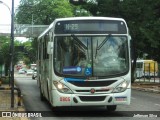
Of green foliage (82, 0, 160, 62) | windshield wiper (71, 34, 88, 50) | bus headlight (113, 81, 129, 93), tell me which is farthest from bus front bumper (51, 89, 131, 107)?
green foliage (82, 0, 160, 62)

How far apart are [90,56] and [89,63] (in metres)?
0.24

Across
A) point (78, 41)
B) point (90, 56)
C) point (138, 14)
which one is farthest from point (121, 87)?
point (138, 14)

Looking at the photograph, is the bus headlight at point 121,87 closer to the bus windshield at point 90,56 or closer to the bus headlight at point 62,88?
the bus windshield at point 90,56

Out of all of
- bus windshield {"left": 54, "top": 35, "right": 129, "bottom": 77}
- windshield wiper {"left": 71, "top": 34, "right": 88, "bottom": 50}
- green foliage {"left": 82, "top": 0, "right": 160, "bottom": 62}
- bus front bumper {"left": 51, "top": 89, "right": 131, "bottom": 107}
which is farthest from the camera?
green foliage {"left": 82, "top": 0, "right": 160, "bottom": 62}

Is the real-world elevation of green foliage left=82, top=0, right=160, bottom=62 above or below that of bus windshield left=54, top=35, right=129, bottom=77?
above

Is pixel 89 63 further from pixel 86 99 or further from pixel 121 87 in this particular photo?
pixel 121 87

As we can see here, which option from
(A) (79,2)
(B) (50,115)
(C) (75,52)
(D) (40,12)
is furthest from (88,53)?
(D) (40,12)

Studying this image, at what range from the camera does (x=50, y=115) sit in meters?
16.3

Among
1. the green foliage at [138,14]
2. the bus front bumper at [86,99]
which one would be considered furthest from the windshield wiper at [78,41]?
the green foliage at [138,14]

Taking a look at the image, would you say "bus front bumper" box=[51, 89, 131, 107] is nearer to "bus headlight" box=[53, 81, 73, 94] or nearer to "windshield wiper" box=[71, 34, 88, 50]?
"bus headlight" box=[53, 81, 73, 94]

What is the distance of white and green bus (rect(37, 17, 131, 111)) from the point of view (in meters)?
15.3

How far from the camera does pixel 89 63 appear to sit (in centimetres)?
1545

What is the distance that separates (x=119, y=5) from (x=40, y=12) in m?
48.8

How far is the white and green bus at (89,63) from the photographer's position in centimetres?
1529
